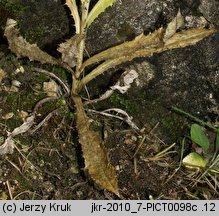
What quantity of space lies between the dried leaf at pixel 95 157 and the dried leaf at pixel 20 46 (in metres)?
0.30

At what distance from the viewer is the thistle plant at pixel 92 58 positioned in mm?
1833

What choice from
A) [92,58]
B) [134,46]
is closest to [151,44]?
[134,46]

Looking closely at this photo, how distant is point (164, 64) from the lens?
2.25 m

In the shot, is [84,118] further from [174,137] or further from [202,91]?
[202,91]

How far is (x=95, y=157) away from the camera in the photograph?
1.84 meters

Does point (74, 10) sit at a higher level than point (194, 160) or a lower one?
higher

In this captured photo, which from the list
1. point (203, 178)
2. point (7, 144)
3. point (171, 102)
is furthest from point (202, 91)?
point (7, 144)

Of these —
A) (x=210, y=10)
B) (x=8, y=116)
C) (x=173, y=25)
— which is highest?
(x=210, y=10)

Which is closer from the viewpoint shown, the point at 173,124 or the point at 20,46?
the point at 20,46

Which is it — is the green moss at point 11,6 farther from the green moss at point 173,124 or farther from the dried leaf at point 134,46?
the green moss at point 173,124

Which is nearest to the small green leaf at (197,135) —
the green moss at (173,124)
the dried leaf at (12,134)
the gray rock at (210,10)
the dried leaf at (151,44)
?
the green moss at (173,124)

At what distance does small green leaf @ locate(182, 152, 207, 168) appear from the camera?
213 cm

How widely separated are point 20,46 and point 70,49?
235 millimetres

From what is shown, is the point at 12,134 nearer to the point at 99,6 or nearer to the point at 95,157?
the point at 95,157
